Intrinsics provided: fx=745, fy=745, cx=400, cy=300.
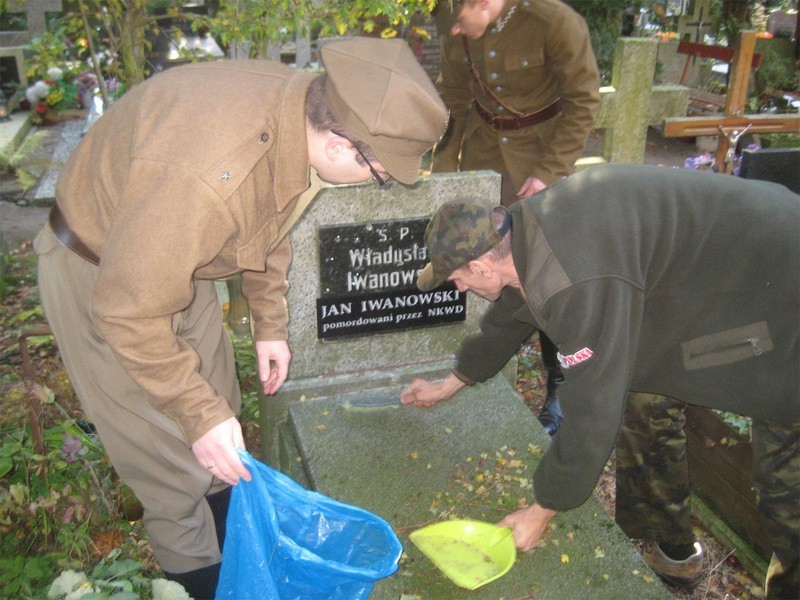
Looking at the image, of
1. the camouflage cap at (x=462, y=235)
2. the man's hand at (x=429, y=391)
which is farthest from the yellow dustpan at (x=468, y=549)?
the camouflage cap at (x=462, y=235)

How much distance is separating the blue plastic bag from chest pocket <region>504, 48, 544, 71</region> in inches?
96.7

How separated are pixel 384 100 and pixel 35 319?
4001 millimetres

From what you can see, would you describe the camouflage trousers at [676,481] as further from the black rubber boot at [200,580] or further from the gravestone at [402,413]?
the black rubber boot at [200,580]

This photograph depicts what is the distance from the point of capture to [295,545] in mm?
1875

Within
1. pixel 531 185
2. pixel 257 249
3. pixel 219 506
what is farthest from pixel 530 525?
pixel 531 185

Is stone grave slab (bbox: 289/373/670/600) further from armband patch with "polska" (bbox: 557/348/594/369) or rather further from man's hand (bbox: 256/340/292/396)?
armband patch with "polska" (bbox: 557/348/594/369)

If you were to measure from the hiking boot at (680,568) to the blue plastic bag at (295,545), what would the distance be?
1.38 m

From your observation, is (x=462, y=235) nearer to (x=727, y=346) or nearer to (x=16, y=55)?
(x=727, y=346)

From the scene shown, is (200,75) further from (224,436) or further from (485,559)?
(485,559)

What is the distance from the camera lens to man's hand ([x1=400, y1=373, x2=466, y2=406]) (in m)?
2.98

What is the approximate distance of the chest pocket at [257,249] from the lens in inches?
74.2

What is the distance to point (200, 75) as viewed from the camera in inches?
72.6

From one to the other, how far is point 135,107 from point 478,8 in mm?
2167

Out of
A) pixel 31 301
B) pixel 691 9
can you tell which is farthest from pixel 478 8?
pixel 691 9
